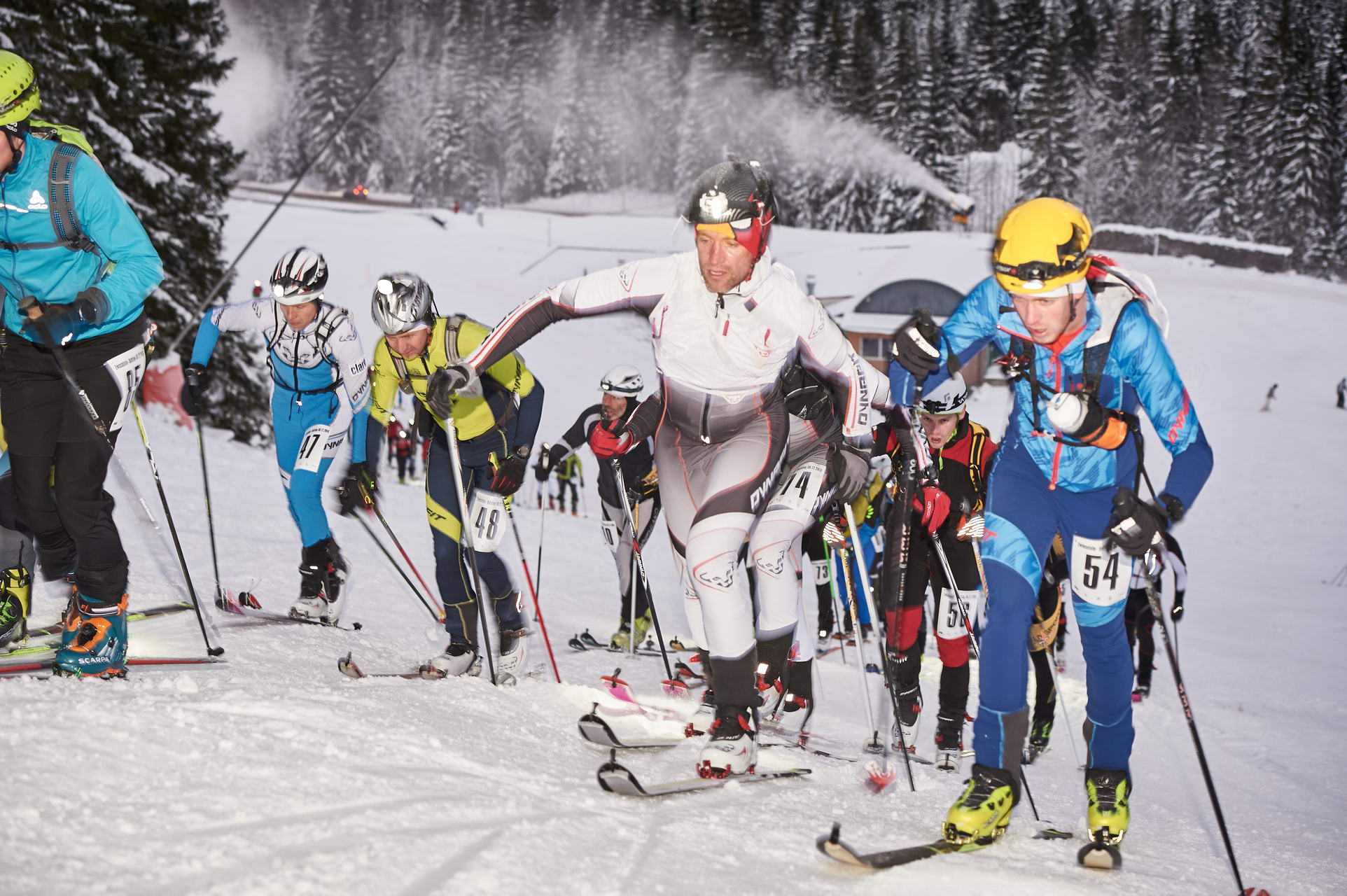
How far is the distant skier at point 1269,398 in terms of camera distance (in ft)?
109

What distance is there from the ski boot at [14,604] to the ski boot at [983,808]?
4.27 meters

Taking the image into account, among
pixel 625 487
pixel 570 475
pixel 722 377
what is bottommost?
pixel 570 475

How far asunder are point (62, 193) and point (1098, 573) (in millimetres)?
4146

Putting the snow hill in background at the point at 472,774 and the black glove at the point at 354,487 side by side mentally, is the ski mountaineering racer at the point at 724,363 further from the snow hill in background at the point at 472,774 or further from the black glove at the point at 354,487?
the black glove at the point at 354,487

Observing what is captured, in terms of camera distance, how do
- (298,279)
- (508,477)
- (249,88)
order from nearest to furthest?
(508,477)
(298,279)
(249,88)

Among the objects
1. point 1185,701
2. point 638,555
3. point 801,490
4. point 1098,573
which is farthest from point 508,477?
point 1185,701

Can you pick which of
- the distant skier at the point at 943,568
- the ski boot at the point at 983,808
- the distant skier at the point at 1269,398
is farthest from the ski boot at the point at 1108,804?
the distant skier at the point at 1269,398

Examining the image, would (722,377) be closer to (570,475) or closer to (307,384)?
(307,384)

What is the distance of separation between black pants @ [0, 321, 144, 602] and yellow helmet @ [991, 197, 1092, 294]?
3.53 meters

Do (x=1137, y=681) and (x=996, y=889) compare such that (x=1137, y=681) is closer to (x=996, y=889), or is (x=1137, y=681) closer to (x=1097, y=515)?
(x=1097, y=515)

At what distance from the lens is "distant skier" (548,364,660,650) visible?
319 inches

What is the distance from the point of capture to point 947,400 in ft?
19.6

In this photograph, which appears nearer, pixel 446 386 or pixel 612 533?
pixel 446 386

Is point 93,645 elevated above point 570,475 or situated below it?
above
